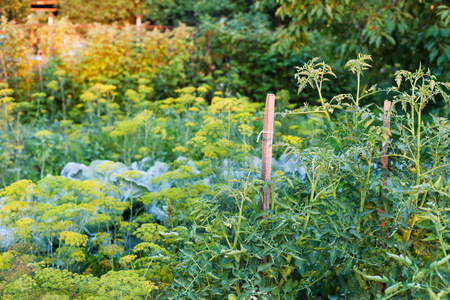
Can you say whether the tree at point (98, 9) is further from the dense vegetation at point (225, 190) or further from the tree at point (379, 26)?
the tree at point (379, 26)

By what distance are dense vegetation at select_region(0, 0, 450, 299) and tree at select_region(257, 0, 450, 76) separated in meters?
0.03

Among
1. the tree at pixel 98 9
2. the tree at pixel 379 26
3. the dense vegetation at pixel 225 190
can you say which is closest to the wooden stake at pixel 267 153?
the dense vegetation at pixel 225 190

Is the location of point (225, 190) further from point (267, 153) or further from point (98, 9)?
point (98, 9)

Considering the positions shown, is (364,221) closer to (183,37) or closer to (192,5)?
Result: (183,37)

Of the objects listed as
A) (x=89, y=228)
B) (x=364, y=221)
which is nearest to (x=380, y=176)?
(x=364, y=221)

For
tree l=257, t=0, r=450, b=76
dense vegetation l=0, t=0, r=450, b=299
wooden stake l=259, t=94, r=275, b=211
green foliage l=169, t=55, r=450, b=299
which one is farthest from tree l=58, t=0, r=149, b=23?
green foliage l=169, t=55, r=450, b=299

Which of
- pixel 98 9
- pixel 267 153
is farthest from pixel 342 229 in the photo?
pixel 98 9

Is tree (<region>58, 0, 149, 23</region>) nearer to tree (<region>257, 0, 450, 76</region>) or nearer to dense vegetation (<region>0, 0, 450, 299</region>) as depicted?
dense vegetation (<region>0, 0, 450, 299</region>)

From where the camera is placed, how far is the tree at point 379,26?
12.7 feet

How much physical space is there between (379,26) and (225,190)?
3044 mm

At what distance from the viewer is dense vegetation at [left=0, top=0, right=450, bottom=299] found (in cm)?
160

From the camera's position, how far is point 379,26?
13.0 feet

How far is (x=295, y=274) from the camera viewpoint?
2111 millimetres

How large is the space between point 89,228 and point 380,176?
6.87ft
